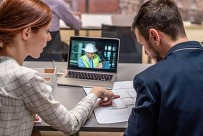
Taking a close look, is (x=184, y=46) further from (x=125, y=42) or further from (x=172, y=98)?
(x=125, y=42)

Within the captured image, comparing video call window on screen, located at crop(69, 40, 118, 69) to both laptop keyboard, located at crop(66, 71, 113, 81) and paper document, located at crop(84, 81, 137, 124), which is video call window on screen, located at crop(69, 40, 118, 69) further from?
paper document, located at crop(84, 81, 137, 124)

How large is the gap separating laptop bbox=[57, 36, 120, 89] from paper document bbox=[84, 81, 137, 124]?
167 millimetres

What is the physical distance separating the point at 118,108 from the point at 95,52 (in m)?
0.49

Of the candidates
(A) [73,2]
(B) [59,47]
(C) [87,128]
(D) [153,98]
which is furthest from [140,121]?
(A) [73,2]

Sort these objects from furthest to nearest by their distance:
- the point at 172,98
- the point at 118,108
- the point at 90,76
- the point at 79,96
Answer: the point at 90,76, the point at 79,96, the point at 118,108, the point at 172,98

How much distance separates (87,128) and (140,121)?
375mm

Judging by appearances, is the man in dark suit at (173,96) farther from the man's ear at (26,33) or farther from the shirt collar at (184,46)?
the man's ear at (26,33)

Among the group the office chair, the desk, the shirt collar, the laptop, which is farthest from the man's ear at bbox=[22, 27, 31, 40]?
the office chair

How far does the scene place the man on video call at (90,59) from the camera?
6.03 feet

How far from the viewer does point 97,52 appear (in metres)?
1.83

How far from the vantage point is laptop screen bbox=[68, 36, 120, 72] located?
1831 millimetres

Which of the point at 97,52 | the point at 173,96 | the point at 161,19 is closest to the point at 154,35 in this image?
the point at 161,19

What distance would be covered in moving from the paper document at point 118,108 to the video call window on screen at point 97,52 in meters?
0.22

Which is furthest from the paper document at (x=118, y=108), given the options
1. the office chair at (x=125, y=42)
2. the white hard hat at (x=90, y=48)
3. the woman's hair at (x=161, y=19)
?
the office chair at (x=125, y=42)
